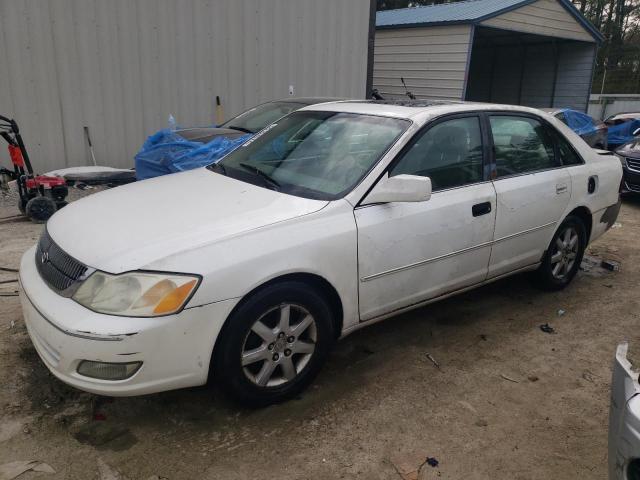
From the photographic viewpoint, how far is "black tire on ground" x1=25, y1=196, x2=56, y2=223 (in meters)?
6.21

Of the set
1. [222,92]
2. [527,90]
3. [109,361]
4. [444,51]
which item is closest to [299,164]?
[109,361]

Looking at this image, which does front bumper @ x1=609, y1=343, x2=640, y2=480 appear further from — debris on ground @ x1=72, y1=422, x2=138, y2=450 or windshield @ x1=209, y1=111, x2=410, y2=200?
debris on ground @ x1=72, y1=422, x2=138, y2=450

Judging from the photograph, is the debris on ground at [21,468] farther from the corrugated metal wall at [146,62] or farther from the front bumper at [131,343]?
the corrugated metal wall at [146,62]

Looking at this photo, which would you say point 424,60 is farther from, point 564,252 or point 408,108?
point 408,108

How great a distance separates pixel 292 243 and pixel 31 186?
489 centimetres

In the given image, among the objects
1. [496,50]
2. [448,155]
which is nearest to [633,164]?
[448,155]

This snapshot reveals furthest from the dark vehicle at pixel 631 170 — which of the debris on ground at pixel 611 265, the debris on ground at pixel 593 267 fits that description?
the debris on ground at pixel 611 265

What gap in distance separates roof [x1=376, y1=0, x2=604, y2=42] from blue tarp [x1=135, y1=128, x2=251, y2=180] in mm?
10848

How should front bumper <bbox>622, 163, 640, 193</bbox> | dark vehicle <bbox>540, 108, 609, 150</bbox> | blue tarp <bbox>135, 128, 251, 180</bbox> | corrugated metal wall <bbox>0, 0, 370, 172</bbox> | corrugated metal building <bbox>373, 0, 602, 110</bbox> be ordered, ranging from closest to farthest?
blue tarp <bbox>135, 128, 251, 180</bbox> < corrugated metal wall <bbox>0, 0, 370, 172</bbox> < front bumper <bbox>622, 163, 640, 193</bbox> < dark vehicle <bbox>540, 108, 609, 150</bbox> < corrugated metal building <bbox>373, 0, 602, 110</bbox>

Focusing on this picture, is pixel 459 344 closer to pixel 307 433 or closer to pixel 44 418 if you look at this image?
pixel 307 433

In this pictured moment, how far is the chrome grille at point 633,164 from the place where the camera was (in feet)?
30.0

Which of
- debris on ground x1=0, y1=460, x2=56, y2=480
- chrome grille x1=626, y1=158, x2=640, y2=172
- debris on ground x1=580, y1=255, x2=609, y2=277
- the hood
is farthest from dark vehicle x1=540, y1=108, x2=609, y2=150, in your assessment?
debris on ground x1=0, y1=460, x2=56, y2=480

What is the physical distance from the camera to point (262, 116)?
789cm

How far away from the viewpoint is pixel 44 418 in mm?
2803
